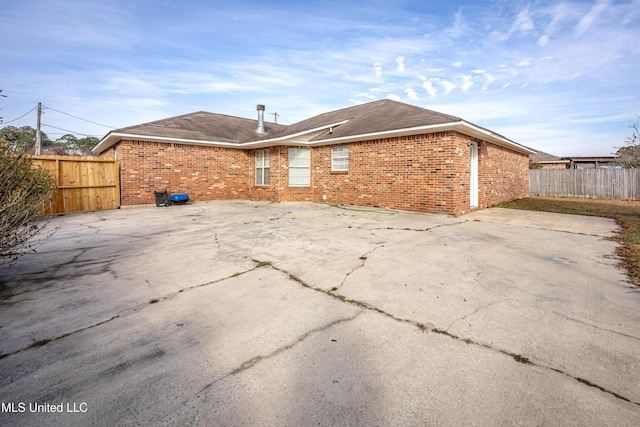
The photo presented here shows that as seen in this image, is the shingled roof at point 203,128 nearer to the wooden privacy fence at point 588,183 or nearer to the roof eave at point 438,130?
the roof eave at point 438,130

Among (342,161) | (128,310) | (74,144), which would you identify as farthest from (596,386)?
(74,144)

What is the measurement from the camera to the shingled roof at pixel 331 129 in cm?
929

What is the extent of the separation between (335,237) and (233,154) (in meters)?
10.4

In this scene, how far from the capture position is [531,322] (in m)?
2.45

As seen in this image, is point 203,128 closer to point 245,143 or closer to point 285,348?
point 245,143

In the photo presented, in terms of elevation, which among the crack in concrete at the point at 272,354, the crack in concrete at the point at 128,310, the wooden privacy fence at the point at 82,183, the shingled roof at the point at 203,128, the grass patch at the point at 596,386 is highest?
the shingled roof at the point at 203,128

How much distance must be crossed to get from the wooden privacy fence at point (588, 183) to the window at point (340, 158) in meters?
14.9

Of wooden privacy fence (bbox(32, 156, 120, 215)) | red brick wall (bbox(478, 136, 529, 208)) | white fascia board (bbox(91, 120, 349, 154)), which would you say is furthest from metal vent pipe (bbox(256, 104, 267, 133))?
red brick wall (bbox(478, 136, 529, 208))

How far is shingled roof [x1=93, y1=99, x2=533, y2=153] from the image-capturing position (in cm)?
929

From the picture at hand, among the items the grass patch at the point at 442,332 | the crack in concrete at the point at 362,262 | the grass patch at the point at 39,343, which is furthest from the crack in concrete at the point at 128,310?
the grass patch at the point at 442,332

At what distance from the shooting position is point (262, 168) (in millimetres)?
13898

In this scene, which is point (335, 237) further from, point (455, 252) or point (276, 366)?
point (276, 366)

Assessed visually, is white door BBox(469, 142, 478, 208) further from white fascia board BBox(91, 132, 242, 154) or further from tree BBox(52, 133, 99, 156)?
tree BBox(52, 133, 99, 156)

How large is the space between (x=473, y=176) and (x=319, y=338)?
34.1ft
